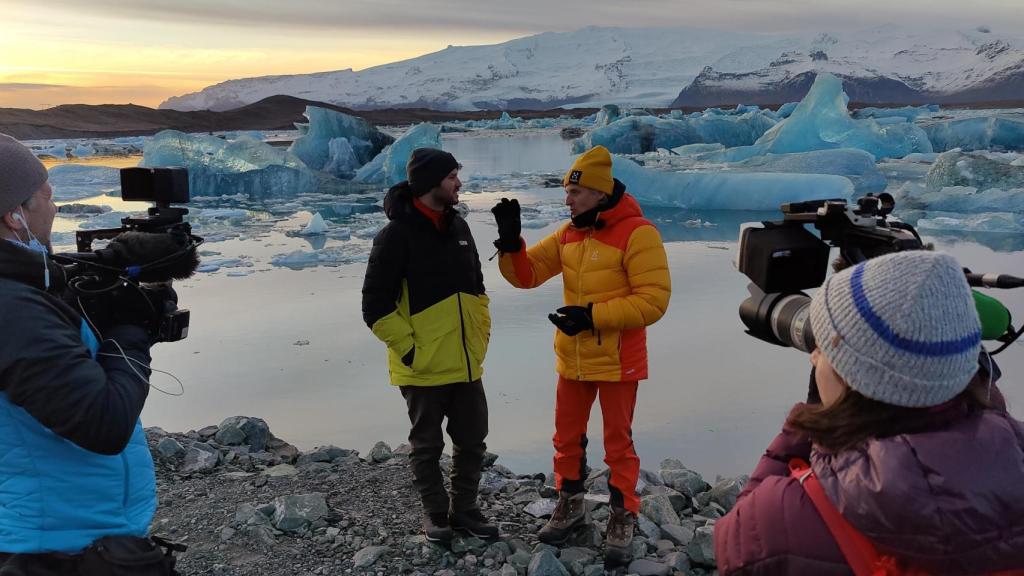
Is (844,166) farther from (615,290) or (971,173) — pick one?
(615,290)

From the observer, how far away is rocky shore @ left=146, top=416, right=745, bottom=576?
96.8 inches

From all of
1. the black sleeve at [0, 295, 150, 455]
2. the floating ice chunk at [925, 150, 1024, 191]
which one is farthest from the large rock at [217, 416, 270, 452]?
the floating ice chunk at [925, 150, 1024, 191]

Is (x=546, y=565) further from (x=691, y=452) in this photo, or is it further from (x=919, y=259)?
(x=919, y=259)

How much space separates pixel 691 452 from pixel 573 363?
126cm

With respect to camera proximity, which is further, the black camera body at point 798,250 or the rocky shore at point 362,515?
the rocky shore at point 362,515

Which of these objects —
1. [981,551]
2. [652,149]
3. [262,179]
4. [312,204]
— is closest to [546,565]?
[981,551]

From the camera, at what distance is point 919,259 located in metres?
0.94

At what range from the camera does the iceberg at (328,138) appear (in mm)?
15586

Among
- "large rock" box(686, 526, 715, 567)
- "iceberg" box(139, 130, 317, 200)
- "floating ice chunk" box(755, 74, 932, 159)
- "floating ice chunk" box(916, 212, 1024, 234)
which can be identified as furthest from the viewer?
"floating ice chunk" box(755, 74, 932, 159)

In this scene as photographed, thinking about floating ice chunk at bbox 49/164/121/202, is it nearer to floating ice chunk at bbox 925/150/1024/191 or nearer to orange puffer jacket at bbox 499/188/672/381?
floating ice chunk at bbox 925/150/1024/191

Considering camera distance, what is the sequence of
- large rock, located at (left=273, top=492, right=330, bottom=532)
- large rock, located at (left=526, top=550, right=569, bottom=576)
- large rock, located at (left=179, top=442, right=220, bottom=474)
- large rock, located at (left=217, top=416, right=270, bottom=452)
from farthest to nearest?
1. large rock, located at (left=217, top=416, right=270, bottom=452)
2. large rock, located at (left=179, top=442, right=220, bottom=474)
3. large rock, located at (left=273, top=492, right=330, bottom=532)
4. large rock, located at (left=526, top=550, right=569, bottom=576)

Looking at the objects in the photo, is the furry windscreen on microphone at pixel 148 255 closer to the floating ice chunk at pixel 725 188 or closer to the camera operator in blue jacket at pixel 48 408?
the camera operator in blue jacket at pixel 48 408

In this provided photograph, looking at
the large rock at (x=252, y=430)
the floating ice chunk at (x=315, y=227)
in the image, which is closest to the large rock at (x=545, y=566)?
the large rock at (x=252, y=430)

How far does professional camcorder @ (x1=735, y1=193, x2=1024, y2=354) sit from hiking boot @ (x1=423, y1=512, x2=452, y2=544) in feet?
4.77
